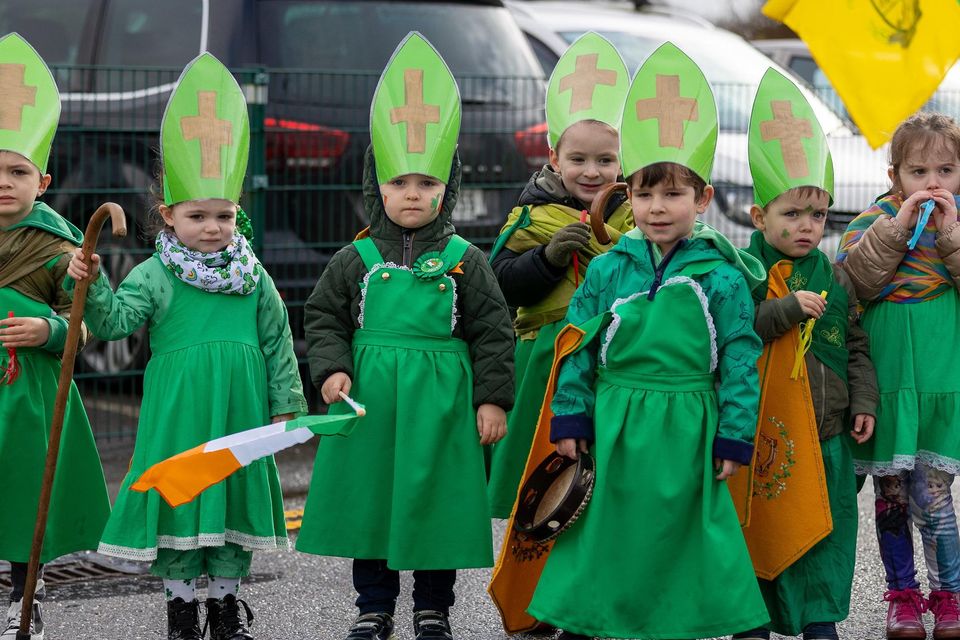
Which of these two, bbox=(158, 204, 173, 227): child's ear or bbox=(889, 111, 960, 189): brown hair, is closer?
bbox=(158, 204, 173, 227): child's ear

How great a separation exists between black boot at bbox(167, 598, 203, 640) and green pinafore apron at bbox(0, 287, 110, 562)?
383 millimetres

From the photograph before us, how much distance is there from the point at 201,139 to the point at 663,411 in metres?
1.50

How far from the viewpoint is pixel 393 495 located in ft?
14.5

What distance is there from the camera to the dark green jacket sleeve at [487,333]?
4461 millimetres

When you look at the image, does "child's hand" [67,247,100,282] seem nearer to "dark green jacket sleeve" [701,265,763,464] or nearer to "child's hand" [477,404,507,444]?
"child's hand" [477,404,507,444]

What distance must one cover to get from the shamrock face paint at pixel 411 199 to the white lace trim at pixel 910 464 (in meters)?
1.48

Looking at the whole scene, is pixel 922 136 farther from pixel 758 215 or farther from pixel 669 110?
pixel 669 110

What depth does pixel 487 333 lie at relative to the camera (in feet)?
14.7

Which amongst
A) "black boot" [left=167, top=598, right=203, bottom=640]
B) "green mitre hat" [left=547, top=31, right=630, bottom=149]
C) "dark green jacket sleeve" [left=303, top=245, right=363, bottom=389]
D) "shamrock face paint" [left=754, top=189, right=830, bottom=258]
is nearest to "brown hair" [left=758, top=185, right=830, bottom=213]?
"shamrock face paint" [left=754, top=189, right=830, bottom=258]

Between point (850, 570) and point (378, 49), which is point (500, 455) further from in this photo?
point (378, 49)

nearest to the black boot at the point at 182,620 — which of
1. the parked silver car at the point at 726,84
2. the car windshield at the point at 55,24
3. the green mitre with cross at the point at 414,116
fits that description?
the green mitre with cross at the point at 414,116

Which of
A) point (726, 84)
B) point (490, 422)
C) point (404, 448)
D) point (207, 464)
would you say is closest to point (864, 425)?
point (490, 422)

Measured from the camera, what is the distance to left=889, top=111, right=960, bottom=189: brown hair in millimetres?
4676

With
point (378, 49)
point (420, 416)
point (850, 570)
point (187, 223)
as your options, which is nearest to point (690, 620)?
point (850, 570)
